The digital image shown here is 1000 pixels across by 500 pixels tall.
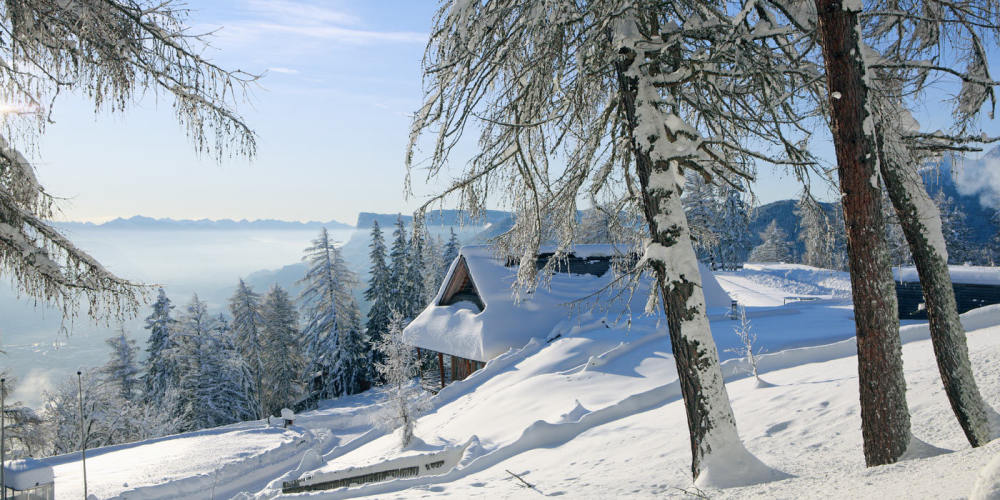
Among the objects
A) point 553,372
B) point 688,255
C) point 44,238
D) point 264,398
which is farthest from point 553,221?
point 264,398

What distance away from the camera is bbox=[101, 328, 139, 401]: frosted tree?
31719mm

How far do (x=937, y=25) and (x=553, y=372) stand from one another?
12.4 meters

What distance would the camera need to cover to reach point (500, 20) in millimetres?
5070

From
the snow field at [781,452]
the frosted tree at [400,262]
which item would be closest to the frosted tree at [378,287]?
the frosted tree at [400,262]

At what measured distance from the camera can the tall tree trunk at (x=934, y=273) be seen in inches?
200

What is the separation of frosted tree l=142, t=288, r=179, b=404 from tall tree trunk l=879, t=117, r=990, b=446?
33.0 meters

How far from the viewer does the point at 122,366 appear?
3228cm

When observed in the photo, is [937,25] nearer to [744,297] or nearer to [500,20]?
[500,20]

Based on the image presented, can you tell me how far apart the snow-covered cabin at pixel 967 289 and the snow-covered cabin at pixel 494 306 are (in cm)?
653

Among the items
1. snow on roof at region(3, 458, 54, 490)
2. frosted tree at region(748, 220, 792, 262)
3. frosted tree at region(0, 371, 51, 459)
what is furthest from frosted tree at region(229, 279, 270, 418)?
frosted tree at region(748, 220, 792, 262)

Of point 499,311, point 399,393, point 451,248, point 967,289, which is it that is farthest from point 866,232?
point 451,248

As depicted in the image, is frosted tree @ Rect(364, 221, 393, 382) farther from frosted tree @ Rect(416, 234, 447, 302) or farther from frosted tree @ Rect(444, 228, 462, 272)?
frosted tree @ Rect(444, 228, 462, 272)

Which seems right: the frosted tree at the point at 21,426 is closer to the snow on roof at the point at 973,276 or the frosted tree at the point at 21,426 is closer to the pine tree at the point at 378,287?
the pine tree at the point at 378,287

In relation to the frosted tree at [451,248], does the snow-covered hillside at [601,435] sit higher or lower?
lower
